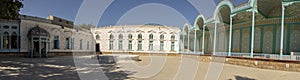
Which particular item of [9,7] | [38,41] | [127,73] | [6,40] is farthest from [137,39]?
[127,73]

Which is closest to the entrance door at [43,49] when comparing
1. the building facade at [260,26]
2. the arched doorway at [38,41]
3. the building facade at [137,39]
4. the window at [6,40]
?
the arched doorway at [38,41]

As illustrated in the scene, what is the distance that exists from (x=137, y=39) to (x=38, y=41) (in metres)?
17.0

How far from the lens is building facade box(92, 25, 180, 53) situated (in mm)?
31953

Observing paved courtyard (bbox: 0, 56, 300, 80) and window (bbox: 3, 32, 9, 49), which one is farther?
window (bbox: 3, 32, 9, 49)

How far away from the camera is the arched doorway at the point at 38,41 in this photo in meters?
16.9

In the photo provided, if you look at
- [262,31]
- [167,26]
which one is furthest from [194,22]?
[167,26]

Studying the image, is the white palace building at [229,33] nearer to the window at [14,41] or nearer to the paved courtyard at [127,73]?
the window at [14,41]

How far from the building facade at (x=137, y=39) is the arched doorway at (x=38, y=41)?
14.8m

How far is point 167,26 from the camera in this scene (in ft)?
109

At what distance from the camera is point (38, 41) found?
17.3 meters

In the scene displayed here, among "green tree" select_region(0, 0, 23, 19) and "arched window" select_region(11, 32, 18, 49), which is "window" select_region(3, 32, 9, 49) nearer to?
"arched window" select_region(11, 32, 18, 49)

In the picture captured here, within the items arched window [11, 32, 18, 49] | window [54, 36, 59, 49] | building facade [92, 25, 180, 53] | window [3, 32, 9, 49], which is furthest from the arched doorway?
building facade [92, 25, 180, 53]

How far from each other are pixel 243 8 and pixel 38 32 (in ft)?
59.9

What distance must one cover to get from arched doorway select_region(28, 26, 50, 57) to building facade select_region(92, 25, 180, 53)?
581 inches
